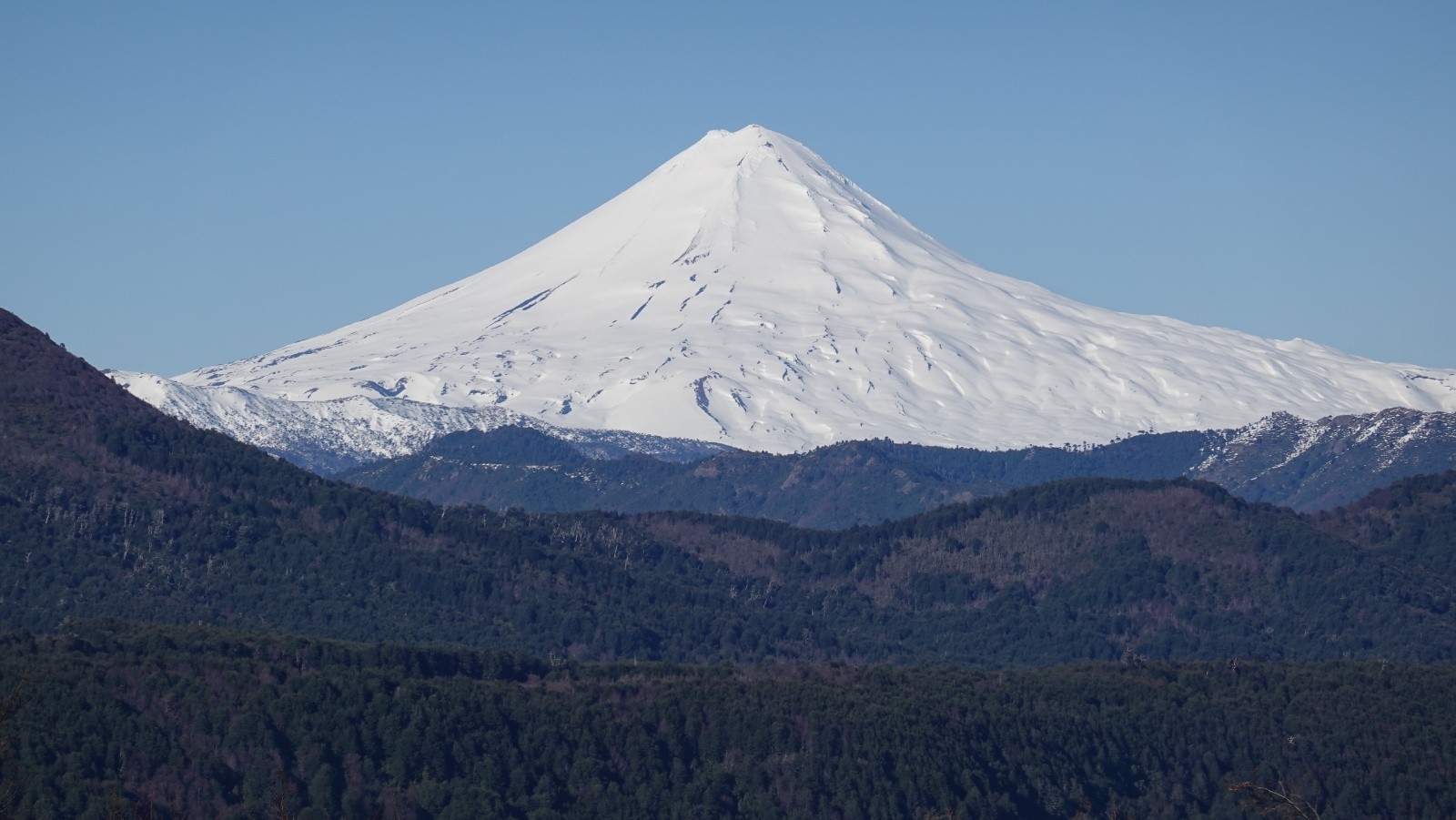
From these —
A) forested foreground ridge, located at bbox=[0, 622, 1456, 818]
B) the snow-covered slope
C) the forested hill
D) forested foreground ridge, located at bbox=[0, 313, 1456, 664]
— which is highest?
the snow-covered slope

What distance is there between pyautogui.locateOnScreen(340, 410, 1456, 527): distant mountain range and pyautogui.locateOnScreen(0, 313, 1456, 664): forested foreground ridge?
115ft

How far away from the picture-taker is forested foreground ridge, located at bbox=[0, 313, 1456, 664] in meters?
85.0

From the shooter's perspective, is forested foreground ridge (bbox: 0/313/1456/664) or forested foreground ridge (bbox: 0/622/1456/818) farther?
forested foreground ridge (bbox: 0/313/1456/664)

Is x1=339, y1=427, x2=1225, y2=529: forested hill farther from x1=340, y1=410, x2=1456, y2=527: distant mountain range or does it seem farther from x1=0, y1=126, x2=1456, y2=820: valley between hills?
x1=0, y1=126, x2=1456, y2=820: valley between hills

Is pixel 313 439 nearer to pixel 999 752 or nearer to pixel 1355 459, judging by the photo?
pixel 1355 459

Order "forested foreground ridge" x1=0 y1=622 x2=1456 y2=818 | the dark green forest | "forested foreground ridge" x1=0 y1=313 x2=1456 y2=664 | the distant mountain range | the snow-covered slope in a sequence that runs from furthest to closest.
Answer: the snow-covered slope
the distant mountain range
"forested foreground ridge" x1=0 y1=313 x2=1456 y2=664
the dark green forest
"forested foreground ridge" x1=0 y1=622 x2=1456 y2=818

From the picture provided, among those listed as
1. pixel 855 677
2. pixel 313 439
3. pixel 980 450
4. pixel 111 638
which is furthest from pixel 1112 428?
pixel 111 638

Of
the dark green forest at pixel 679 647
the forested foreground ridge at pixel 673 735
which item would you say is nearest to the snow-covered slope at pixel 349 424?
the dark green forest at pixel 679 647

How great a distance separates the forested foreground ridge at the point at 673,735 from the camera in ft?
192

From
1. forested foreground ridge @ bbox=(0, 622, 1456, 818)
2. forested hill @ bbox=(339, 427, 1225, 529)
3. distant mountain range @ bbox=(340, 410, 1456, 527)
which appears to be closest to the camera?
forested foreground ridge @ bbox=(0, 622, 1456, 818)

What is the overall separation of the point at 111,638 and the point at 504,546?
33463 mm

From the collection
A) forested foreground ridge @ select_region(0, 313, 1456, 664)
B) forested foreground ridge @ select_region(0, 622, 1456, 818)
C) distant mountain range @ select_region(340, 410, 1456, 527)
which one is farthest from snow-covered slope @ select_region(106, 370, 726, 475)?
→ forested foreground ridge @ select_region(0, 622, 1456, 818)

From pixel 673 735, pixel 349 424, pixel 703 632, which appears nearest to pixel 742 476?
pixel 349 424

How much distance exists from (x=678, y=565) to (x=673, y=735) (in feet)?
135
